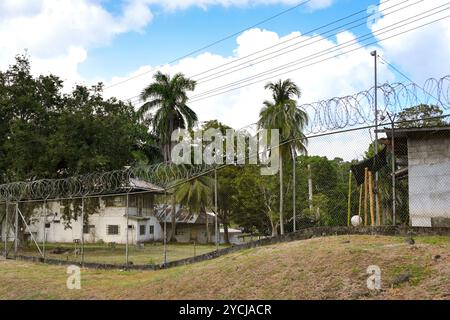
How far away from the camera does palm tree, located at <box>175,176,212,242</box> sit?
3928 centimetres

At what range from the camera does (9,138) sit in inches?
999

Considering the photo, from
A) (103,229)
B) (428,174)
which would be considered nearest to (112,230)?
(103,229)

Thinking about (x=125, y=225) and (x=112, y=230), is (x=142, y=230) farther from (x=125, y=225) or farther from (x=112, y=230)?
(x=125, y=225)

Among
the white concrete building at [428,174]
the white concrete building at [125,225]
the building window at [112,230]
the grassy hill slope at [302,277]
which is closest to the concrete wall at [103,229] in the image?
the white concrete building at [125,225]

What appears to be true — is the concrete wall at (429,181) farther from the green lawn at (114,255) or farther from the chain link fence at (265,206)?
the green lawn at (114,255)

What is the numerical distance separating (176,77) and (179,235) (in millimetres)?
15476

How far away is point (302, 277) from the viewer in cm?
802

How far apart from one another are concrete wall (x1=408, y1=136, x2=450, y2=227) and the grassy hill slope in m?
1.92

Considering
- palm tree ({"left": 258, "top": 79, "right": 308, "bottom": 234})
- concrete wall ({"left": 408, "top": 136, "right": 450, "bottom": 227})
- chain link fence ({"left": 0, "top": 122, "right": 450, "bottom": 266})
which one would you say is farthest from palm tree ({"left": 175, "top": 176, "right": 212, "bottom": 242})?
concrete wall ({"left": 408, "top": 136, "right": 450, "bottom": 227})

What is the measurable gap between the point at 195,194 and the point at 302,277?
3161 centimetres

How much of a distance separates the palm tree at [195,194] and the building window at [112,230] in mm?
5594

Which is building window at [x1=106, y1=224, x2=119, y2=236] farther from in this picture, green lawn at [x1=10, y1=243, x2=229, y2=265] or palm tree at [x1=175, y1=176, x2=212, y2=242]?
green lawn at [x1=10, y1=243, x2=229, y2=265]
